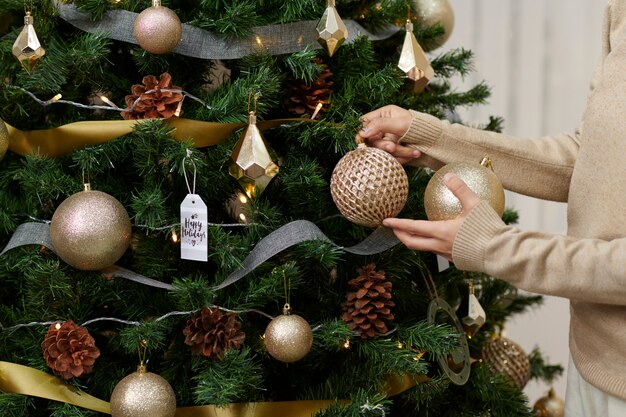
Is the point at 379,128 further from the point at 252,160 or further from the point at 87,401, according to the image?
the point at 87,401

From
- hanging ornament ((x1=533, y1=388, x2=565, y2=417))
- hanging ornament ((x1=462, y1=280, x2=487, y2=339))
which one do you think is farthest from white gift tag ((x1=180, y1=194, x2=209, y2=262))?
hanging ornament ((x1=533, y1=388, x2=565, y2=417))

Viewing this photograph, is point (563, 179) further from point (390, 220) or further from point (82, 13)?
point (82, 13)

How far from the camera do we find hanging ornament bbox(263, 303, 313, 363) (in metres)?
0.95

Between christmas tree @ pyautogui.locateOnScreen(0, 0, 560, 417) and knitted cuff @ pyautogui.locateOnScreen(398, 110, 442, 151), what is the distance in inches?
2.1

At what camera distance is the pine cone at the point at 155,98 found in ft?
3.20

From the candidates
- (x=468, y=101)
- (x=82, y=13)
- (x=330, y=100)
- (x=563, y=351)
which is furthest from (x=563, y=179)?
(x=563, y=351)

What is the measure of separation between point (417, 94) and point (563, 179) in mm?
256

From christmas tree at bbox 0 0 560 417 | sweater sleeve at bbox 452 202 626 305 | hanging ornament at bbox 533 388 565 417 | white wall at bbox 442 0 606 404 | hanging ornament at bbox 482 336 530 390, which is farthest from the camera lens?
white wall at bbox 442 0 606 404

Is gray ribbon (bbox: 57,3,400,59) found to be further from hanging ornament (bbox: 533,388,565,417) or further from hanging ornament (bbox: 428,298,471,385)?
hanging ornament (bbox: 533,388,565,417)

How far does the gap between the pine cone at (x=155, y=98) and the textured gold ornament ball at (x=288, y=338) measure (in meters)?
0.30

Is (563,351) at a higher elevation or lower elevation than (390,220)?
lower

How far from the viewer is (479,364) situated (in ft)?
4.03

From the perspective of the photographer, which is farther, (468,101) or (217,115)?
(468,101)

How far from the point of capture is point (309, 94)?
106 centimetres
